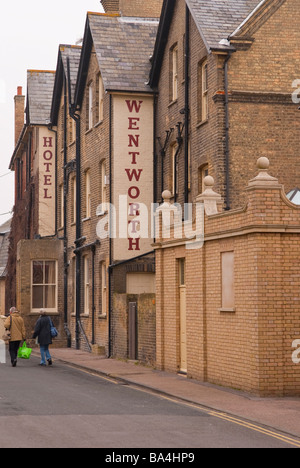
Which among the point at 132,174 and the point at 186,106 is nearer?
the point at 186,106

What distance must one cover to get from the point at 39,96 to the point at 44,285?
9.91 meters

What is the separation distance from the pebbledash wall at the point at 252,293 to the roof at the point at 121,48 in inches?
403

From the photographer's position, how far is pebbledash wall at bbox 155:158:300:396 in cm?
1642

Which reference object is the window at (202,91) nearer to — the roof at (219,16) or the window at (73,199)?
the roof at (219,16)

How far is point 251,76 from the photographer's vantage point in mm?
22938

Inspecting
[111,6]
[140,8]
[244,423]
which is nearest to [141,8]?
[140,8]

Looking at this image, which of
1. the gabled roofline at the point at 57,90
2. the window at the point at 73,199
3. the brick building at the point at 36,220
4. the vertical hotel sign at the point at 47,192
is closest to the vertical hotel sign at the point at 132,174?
the window at the point at 73,199

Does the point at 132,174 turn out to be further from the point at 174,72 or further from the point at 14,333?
the point at 14,333

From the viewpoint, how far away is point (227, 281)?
18156 millimetres

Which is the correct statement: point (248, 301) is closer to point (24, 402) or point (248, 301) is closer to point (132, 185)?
point (24, 402)

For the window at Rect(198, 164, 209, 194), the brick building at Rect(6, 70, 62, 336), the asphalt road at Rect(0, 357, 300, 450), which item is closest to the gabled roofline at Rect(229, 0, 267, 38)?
the window at Rect(198, 164, 209, 194)

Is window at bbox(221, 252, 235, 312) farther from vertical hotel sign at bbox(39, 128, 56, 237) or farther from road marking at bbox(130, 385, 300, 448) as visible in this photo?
vertical hotel sign at bbox(39, 128, 56, 237)

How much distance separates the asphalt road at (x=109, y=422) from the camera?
35.6ft
